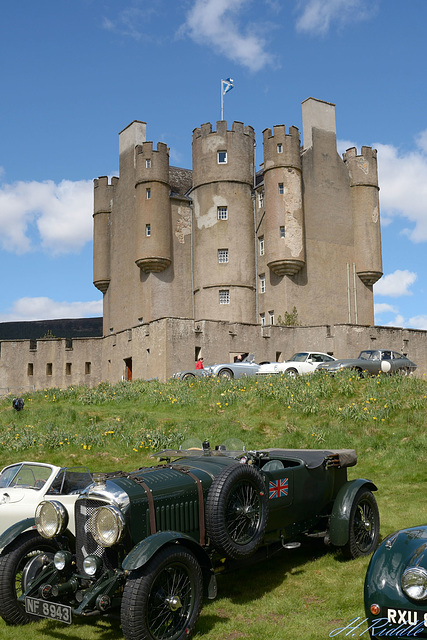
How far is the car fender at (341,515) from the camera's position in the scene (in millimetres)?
8344

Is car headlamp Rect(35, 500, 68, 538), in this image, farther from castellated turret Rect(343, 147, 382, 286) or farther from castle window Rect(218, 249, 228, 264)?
castellated turret Rect(343, 147, 382, 286)

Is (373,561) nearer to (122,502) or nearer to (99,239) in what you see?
(122,502)

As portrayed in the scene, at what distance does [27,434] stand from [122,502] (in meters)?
13.5

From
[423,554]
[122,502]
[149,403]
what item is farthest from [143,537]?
[149,403]

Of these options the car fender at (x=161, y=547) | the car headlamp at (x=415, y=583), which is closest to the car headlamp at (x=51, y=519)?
the car fender at (x=161, y=547)

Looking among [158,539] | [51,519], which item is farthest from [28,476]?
[158,539]

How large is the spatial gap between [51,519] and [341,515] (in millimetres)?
3863

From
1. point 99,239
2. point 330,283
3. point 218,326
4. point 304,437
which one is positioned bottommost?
point 304,437

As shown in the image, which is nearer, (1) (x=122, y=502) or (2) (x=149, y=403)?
(1) (x=122, y=502)

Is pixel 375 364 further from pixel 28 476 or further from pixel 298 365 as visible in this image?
pixel 28 476

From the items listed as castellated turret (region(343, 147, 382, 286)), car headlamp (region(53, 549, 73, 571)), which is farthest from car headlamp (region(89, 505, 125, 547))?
castellated turret (region(343, 147, 382, 286))

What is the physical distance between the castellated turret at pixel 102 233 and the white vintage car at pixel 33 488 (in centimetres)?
4201

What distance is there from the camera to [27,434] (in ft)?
62.1

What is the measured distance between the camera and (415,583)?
4.83 meters
